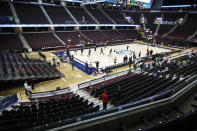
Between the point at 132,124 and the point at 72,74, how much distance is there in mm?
14572

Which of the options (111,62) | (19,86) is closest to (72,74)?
(19,86)

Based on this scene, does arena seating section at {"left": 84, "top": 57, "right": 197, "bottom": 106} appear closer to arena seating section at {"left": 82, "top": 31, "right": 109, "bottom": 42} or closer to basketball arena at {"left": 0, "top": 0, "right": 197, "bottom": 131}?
basketball arena at {"left": 0, "top": 0, "right": 197, "bottom": 131}

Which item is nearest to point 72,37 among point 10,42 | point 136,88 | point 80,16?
point 80,16

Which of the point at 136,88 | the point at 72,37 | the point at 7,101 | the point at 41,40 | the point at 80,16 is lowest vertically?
the point at 7,101

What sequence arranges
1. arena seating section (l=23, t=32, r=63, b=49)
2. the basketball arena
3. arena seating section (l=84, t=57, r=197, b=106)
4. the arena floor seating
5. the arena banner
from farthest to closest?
arena seating section (l=23, t=32, r=63, b=49) → the arena floor seating → arena seating section (l=84, t=57, r=197, b=106) → the arena banner → the basketball arena

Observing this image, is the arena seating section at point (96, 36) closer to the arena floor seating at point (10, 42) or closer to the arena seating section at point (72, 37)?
the arena seating section at point (72, 37)

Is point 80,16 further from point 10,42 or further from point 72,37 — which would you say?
point 10,42

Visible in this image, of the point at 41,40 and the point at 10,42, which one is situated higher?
the point at 41,40

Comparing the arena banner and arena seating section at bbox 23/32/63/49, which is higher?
arena seating section at bbox 23/32/63/49

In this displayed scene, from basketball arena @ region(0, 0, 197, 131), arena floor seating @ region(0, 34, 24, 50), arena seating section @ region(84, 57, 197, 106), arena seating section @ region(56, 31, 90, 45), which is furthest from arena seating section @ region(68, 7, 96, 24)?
arena seating section @ region(84, 57, 197, 106)

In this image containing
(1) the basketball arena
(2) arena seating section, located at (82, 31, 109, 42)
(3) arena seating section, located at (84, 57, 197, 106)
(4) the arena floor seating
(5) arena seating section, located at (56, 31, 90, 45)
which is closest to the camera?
(1) the basketball arena

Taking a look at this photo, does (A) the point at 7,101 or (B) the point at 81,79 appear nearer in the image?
(A) the point at 7,101

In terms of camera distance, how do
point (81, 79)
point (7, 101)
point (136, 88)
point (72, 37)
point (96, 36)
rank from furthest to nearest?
point (96, 36)
point (72, 37)
point (81, 79)
point (136, 88)
point (7, 101)

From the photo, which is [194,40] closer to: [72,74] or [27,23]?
[72,74]
